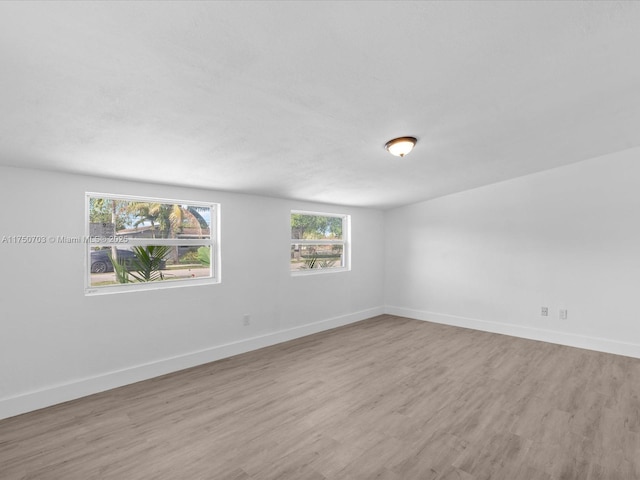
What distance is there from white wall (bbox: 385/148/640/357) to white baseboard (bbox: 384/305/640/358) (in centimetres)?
1

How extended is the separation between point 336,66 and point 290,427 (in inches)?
94.4

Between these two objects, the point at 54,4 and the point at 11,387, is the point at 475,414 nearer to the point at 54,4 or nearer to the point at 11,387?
the point at 54,4

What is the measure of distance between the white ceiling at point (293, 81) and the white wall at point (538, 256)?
107 centimetres

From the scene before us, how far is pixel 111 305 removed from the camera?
3035 millimetres

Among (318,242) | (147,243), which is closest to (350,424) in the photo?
(147,243)

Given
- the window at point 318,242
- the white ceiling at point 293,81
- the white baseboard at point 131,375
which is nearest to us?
the white ceiling at point 293,81

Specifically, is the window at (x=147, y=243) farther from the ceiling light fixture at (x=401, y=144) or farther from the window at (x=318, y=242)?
the ceiling light fixture at (x=401, y=144)

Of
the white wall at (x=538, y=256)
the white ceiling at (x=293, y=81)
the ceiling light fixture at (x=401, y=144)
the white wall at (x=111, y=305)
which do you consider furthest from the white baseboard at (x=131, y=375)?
the ceiling light fixture at (x=401, y=144)

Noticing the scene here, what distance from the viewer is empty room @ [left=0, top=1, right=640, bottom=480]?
165 cm

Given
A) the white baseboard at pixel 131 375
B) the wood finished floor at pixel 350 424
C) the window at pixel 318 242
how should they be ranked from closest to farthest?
the wood finished floor at pixel 350 424 < the white baseboard at pixel 131 375 < the window at pixel 318 242

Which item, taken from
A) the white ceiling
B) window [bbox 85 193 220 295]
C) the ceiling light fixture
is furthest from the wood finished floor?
the ceiling light fixture

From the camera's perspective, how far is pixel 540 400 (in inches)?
109

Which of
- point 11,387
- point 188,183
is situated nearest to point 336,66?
point 188,183

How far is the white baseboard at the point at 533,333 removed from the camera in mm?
3940
